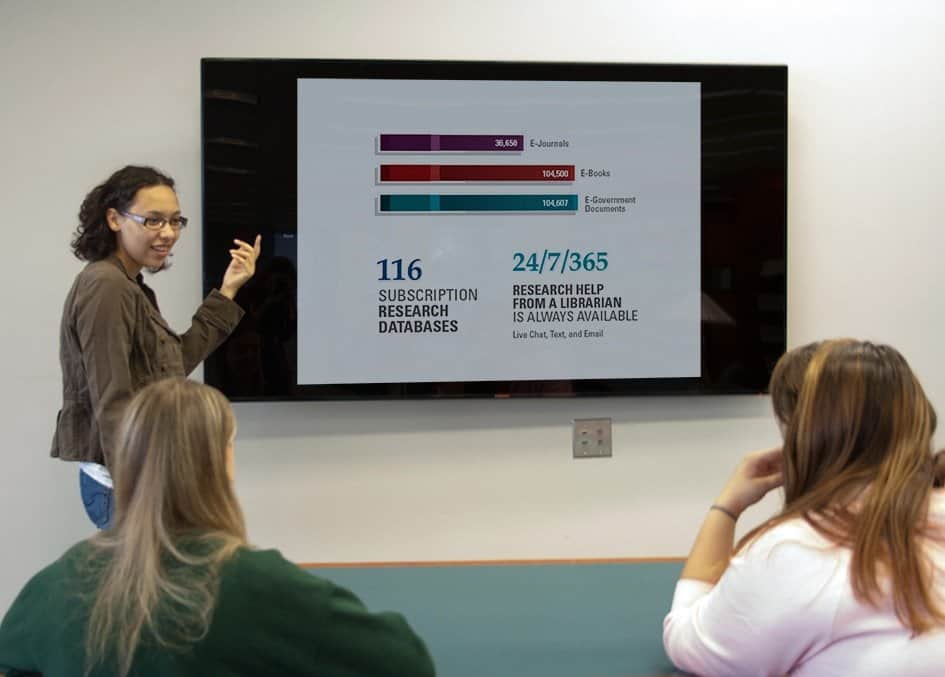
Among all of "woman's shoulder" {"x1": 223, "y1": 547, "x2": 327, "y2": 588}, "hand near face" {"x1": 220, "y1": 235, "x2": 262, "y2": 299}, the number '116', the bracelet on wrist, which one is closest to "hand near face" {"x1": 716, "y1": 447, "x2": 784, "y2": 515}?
the bracelet on wrist

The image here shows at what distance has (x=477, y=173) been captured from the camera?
309 centimetres

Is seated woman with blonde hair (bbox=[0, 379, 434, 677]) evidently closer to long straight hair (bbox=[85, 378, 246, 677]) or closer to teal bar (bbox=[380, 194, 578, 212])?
long straight hair (bbox=[85, 378, 246, 677])

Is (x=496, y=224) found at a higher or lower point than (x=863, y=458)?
higher

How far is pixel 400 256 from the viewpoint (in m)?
3.07

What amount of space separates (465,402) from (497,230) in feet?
1.86

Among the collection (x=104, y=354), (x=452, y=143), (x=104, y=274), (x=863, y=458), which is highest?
(x=452, y=143)

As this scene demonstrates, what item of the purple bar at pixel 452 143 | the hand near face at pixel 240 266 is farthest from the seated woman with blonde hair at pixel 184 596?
the purple bar at pixel 452 143

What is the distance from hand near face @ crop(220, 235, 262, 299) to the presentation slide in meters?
0.14

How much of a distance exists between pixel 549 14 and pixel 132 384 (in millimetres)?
1793

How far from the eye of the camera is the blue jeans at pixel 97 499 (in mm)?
2322

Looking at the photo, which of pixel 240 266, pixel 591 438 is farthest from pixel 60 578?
pixel 591 438

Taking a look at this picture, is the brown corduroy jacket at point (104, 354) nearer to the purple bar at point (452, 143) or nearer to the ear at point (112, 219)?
the ear at point (112, 219)

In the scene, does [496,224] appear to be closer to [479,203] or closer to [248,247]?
[479,203]

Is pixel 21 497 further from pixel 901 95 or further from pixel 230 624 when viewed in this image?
pixel 901 95
